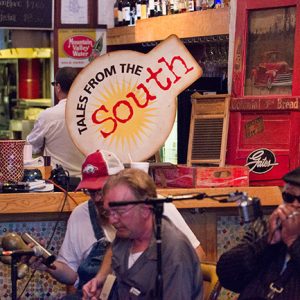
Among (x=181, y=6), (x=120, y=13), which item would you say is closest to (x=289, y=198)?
(x=181, y=6)

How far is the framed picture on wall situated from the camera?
556cm

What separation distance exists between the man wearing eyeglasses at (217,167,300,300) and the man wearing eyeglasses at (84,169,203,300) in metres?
0.21

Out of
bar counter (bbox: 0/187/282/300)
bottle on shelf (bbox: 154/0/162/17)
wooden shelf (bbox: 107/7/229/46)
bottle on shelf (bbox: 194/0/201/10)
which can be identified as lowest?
bar counter (bbox: 0/187/282/300)

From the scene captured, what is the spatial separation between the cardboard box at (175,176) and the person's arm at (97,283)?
4.78ft

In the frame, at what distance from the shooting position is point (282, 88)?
5.61 metres

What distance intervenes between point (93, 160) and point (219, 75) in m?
2.63

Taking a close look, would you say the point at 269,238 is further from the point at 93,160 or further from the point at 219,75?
the point at 219,75

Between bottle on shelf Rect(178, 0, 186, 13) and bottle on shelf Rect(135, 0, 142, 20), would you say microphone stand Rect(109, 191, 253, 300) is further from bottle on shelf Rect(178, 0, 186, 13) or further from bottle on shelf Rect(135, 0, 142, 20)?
bottle on shelf Rect(135, 0, 142, 20)

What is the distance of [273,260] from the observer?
3725 millimetres

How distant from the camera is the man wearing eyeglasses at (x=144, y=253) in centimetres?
352

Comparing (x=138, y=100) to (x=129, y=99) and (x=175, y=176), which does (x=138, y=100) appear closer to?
(x=129, y=99)

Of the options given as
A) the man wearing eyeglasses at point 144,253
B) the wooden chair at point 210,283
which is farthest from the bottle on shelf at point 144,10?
the man wearing eyeglasses at point 144,253

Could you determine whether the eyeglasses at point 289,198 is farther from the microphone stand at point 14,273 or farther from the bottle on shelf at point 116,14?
the bottle on shelf at point 116,14

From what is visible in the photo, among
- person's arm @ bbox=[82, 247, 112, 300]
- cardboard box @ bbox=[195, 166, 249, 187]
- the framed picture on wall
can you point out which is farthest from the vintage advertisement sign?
person's arm @ bbox=[82, 247, 112, 300]
